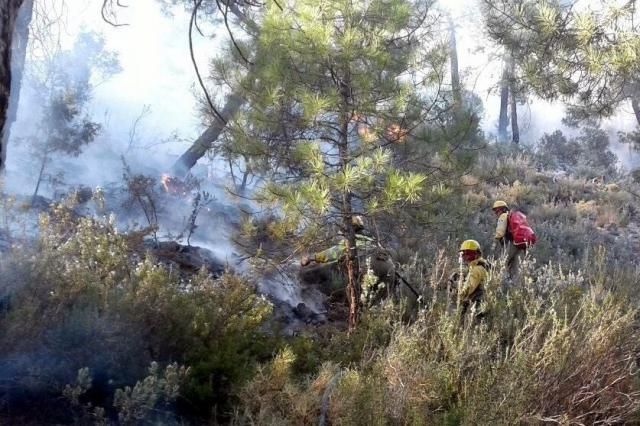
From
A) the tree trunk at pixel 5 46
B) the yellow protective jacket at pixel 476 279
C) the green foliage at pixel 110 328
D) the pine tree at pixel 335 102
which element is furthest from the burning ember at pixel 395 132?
the tree trunk at pixel 5 46

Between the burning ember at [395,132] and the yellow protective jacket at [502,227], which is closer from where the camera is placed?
the burning ember at [395,132]

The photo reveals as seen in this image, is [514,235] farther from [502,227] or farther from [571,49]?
[571,49]

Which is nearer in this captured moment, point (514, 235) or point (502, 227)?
point (514, 235)

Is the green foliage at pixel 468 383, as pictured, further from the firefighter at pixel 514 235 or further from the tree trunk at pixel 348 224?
the firefighter at pixel 514 235

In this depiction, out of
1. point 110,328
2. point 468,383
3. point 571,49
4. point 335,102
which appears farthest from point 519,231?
point 110,328

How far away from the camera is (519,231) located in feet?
29.3

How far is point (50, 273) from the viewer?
371cm

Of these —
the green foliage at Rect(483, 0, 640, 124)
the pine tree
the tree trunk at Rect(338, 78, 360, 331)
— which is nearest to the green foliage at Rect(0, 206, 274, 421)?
the pine tree

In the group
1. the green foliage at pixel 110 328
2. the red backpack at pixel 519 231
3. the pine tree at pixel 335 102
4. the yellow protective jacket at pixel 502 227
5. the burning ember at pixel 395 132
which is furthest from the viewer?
the yellow protective jacket at pixel 502 227

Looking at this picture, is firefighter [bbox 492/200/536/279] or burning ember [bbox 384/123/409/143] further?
firefighter [bbox 492/200/536/279]

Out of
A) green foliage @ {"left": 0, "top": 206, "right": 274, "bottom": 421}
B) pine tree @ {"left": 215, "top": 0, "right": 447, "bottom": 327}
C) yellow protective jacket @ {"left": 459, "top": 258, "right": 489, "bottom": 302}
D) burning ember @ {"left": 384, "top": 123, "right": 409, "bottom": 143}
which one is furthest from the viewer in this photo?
yellow protective jacket @ {"left": 459, "top": 258, "right": 489, "bottom": 302}

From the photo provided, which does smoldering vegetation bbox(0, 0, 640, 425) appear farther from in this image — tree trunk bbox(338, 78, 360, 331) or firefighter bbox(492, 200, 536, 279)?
firefighter bbox(492, 200, 536, 279)

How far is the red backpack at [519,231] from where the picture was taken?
8.84 m

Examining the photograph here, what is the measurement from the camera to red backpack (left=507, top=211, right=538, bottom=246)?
884 cm
